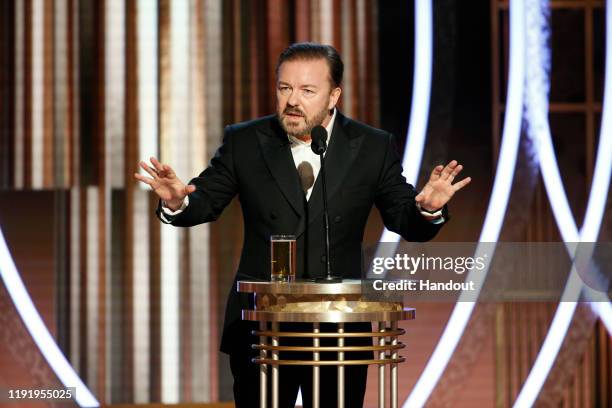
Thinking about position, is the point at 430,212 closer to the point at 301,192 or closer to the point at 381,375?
the point at 301,192

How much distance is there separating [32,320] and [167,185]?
205 centimetres

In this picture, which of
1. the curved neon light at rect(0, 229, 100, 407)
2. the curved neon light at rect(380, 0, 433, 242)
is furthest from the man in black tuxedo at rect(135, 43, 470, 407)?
the curved neon light at rect(0, 229, 100, 407)

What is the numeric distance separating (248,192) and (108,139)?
185 centimetres

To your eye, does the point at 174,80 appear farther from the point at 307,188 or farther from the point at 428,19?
the point at 307,188

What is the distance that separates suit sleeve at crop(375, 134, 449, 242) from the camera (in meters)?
2.96

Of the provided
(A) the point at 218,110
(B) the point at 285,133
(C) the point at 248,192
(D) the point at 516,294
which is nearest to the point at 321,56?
(B) the point at 285,133

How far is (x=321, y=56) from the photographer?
9.94 ft

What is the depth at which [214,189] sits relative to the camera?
310 cm

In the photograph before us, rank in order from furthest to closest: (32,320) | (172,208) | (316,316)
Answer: (32,320) < (172,208) < (316,316)

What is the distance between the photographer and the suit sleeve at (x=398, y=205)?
9.71 ft

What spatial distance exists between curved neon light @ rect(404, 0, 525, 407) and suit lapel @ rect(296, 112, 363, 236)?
1772mm

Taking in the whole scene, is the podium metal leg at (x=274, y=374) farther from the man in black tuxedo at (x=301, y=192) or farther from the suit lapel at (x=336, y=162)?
the suit lapel at (x=336, y=162)

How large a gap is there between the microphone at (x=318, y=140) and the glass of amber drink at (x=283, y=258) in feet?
0.82

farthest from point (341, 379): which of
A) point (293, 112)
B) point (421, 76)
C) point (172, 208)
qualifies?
point (421, 76)
